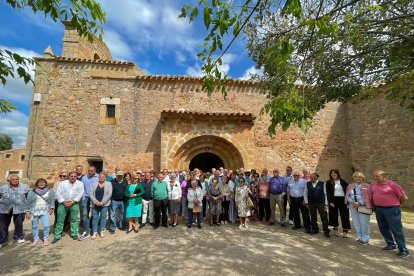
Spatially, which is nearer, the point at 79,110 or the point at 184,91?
the point at 79,110

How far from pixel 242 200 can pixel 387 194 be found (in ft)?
10.6

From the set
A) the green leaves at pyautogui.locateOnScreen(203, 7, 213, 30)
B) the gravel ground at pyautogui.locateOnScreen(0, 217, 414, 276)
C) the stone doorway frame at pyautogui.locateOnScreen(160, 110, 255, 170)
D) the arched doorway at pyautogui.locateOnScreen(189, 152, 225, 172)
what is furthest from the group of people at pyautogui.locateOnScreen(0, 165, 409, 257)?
the green leaves at pyautogui.locateOnScreen(203, 7, 213, 30)

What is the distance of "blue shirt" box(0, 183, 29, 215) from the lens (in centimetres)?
548

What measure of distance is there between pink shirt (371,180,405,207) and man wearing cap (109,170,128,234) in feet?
18.2

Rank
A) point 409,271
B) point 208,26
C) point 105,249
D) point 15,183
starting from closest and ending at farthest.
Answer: point 208,26
point 409,271
point 105,249
point 15,183

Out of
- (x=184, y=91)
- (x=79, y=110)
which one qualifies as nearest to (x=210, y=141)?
(x=184, y=91)

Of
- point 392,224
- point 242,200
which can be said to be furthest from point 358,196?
point 242,200

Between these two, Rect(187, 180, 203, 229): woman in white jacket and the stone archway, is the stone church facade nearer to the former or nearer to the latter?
the stone archway

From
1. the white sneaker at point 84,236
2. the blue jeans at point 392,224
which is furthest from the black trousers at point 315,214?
the white sneaker at point 84,236

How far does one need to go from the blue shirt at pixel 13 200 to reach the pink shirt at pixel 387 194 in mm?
7266

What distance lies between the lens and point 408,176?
401 inches

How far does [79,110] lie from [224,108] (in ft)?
20.5

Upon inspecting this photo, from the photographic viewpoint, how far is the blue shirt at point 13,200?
5484 millimetres

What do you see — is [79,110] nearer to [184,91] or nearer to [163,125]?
[163,125]
